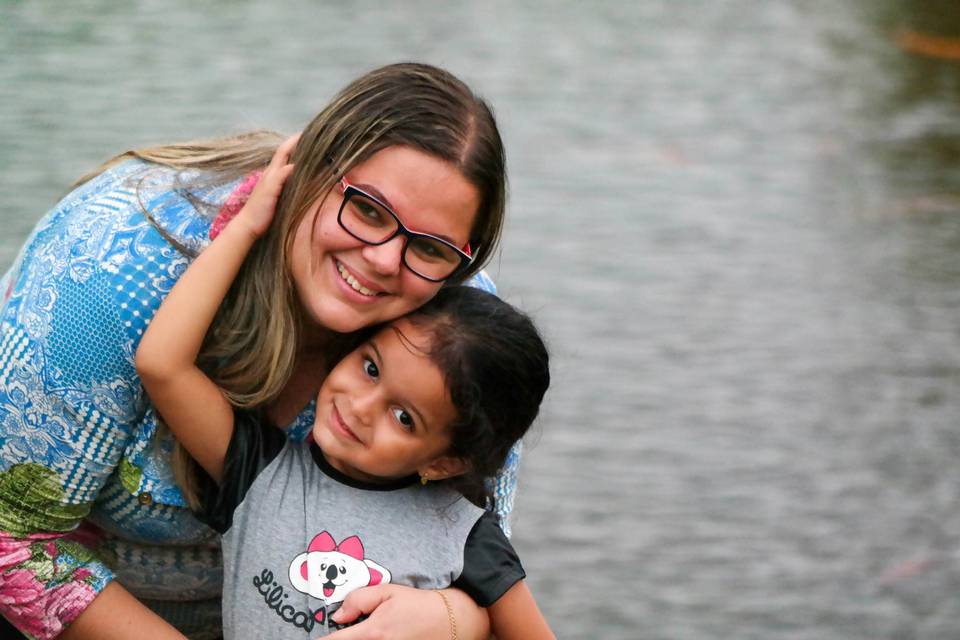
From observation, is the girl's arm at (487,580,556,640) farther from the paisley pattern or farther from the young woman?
the paisley pattern

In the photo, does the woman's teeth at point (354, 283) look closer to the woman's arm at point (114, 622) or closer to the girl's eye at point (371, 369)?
the girl's eye at point (371, 369)

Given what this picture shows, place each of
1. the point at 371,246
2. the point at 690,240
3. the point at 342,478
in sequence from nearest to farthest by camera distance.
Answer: the point at 371,246, the point at 342,478, the point at 690,240

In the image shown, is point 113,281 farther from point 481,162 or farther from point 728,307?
point 728,307

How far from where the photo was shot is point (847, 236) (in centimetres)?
545

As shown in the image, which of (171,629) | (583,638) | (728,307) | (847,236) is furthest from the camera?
(847,236)

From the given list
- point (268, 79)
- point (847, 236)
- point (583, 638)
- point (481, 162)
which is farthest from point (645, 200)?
point (481, 162)

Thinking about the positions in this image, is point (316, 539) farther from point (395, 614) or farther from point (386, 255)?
point (386, 255)

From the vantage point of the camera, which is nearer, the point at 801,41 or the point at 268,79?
the point at 268,79

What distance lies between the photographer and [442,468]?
2074 millimetres

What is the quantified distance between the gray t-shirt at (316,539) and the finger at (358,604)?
19 millimetres

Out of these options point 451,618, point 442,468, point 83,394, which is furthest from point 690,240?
point 83,394

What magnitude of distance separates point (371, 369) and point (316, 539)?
229mm

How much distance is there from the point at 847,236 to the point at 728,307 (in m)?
0.81

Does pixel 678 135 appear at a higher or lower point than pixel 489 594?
lower
